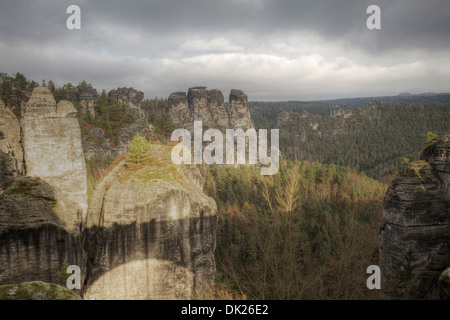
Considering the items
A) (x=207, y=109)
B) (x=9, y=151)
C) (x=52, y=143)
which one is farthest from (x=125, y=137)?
(x=52, y=143)

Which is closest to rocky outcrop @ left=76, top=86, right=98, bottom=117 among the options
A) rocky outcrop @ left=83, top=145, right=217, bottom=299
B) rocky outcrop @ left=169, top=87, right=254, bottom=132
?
rocky outcrop @ left=169, top=87, right=254, bottom=132

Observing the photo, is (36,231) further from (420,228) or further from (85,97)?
(85,97)

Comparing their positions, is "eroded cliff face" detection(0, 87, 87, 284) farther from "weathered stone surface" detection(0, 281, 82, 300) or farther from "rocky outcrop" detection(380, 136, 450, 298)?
"rocky outcrop" detection(380, 136, 450, 298)

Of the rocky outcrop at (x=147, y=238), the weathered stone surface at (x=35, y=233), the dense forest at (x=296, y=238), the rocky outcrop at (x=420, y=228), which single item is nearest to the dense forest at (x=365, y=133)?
the dense forest at (x=296, y=238)

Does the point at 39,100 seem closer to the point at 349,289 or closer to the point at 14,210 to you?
the point at 14,210
